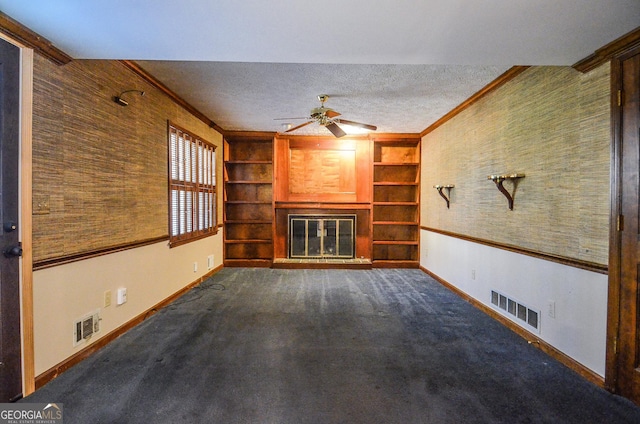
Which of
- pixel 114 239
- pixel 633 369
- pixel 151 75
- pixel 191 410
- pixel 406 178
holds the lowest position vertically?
pixel 191 410

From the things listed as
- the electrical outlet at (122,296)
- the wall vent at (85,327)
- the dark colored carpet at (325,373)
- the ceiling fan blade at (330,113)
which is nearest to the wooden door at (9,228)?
the dark colored carpet at (325,373)

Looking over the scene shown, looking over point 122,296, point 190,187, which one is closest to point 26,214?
point 122,296

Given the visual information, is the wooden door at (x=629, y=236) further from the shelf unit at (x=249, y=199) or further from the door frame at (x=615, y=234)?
the shelf unit at (x=249, y=199)

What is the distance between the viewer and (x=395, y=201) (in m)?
5.90

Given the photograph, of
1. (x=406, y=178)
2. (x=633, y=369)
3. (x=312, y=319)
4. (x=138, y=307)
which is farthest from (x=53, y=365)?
(x=406, y=178)

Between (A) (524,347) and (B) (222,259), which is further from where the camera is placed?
(B) (222,259)

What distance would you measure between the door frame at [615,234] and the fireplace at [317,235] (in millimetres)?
3976

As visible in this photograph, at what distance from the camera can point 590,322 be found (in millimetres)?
2098

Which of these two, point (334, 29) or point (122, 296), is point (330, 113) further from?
point (122, 296)

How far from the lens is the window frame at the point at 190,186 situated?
144 inches

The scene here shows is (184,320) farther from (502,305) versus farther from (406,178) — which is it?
(406,178)

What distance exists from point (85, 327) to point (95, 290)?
10.8 inches

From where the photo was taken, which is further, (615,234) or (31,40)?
(615,234)

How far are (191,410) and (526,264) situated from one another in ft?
9.32
